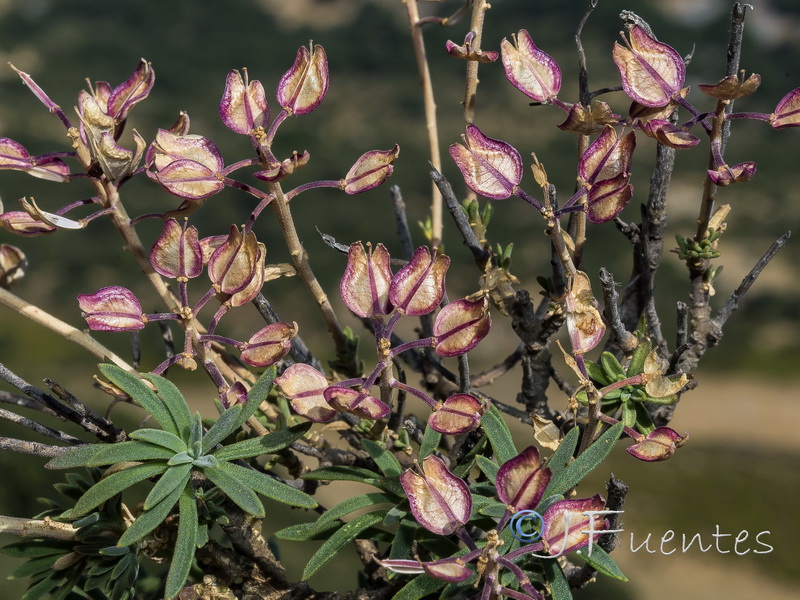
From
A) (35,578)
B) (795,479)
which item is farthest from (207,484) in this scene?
(795,479)

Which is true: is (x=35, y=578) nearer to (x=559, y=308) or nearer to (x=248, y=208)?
(x=559, y=308)

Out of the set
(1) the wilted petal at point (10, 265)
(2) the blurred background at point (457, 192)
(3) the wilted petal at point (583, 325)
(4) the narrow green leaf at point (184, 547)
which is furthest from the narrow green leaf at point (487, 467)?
(2) the blurred background at point (457, 192)

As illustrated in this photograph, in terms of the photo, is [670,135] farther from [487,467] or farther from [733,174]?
[487,467]

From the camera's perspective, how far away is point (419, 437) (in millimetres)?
838

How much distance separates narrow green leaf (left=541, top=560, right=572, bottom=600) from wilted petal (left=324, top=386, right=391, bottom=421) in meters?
0.19

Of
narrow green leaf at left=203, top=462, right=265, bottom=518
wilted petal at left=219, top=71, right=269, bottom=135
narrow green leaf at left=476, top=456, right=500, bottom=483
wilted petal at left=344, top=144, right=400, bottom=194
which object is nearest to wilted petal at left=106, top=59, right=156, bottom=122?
wilted petal at left=219, top=71, right=269, bottom=135

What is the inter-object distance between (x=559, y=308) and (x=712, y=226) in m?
0.17

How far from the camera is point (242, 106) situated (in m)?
0.69

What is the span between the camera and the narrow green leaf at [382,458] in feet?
2.27

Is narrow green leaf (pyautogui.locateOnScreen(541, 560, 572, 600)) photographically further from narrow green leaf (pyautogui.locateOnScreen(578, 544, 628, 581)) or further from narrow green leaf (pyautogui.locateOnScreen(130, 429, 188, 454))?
narrow green leaf (pyautogui.locateOnScreen(130, 429, 188, 454))

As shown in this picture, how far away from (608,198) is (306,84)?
26 cm

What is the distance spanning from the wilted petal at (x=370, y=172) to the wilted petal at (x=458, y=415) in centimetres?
18

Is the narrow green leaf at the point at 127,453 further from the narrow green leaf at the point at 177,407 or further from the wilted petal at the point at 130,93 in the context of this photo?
the wilted petal at the point at 130,93

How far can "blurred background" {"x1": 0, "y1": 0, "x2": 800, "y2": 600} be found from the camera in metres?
3.66
